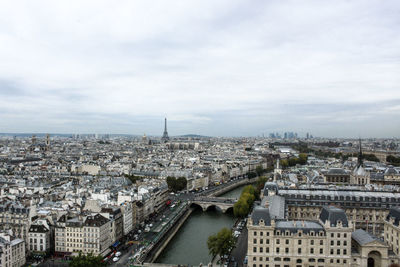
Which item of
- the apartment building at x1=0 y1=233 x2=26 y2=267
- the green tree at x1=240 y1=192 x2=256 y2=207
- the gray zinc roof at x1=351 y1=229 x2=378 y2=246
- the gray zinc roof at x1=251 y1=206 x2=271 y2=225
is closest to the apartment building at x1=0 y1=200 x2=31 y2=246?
the apartment building at x1=0 y1=233 x2=26 y2=267

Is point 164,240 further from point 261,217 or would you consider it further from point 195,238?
point 261,217

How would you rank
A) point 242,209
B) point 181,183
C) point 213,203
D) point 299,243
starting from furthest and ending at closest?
1. point 181,183
2. point 213,203
3. point 242,209
4. point 299,243

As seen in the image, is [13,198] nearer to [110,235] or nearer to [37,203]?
[37,203]

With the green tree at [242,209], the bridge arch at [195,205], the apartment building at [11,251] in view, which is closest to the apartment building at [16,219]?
the apartment building at [11,251]

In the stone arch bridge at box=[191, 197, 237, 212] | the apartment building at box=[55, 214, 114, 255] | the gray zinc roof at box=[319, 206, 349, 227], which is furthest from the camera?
the stone arch bridge at box=[191, 197, 237, 212]

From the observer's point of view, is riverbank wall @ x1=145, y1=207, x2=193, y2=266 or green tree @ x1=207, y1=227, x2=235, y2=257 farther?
riverbank wall @ x1=145, y1=207, x2=193, y2=266

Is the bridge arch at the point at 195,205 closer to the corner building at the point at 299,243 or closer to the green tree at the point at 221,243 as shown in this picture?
the green tree at the point at 221,243

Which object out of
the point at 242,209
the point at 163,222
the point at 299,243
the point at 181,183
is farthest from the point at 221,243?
the point at 181,183

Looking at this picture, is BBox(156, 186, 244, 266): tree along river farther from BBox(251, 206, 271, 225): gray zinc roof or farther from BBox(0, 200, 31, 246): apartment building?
BBox(0, 200, 31, 246): apartment building
